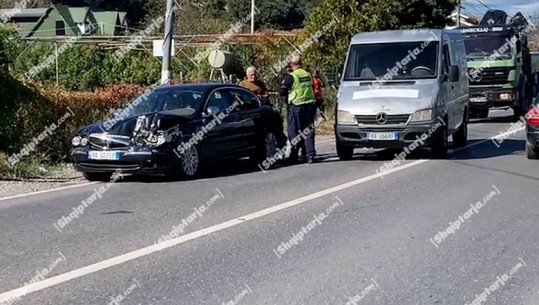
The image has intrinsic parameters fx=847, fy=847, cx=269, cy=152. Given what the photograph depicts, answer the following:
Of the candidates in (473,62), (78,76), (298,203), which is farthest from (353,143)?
(78,76)

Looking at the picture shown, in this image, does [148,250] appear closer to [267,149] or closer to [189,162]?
[189,162]

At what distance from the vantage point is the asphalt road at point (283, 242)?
21.0ft

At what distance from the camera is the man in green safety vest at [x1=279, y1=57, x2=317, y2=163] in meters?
14.8

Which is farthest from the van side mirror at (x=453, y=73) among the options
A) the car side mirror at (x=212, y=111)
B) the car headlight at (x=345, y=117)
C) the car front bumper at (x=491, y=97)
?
the car front bumper at (x=491, y=97)

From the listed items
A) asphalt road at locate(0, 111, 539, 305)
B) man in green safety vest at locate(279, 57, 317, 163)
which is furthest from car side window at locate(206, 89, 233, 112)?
asphalt road at locate(0, 111, 539, 305)

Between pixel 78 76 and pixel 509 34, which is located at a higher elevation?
pixel 509 34

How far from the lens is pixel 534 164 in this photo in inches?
571

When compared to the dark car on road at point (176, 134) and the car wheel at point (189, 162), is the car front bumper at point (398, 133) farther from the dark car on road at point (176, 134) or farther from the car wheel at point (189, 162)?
the car wheel at point (189, 162)

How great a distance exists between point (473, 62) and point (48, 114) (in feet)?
50.0

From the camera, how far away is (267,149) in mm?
15078

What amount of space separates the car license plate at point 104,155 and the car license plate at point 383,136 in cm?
456

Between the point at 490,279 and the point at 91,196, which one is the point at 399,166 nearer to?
the point at 91,196

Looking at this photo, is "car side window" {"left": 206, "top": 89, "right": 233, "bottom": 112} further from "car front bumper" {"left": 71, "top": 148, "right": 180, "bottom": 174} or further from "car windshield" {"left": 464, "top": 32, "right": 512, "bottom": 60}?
"car windshield" {"left": 464, "top": 32, "right": 512, "bottom": 60}

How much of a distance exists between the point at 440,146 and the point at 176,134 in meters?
5.05
